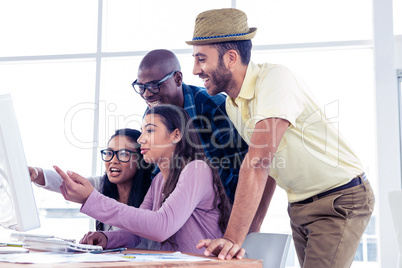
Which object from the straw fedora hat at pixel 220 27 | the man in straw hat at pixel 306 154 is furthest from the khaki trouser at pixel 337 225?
the straw fedora hat at pixel 220 27

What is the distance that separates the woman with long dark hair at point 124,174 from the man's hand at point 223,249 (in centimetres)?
90

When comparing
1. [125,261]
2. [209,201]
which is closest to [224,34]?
[209,201]

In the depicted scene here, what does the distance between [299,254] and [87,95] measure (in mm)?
2674

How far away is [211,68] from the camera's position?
1.68 m

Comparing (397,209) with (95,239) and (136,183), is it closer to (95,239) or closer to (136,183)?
(136,183)

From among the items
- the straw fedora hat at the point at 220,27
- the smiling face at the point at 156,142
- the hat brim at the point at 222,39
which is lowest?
the smiling face at the point at 156,142

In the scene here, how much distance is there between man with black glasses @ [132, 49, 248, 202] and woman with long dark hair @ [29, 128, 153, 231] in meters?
0.27

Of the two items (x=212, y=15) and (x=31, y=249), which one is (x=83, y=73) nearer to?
(x=212, y=15)

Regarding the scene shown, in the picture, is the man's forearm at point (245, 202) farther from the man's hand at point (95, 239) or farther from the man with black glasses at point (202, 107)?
the man with black glasses at point (202, 107)

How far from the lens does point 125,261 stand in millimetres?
860

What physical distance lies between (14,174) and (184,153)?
2.88 ft

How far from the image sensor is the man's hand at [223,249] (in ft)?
3.35

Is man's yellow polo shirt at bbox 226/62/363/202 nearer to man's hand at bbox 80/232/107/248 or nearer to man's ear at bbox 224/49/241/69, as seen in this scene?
man's ear at bbox 224/49/241/69

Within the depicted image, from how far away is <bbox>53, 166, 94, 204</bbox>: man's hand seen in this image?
1.12 m
